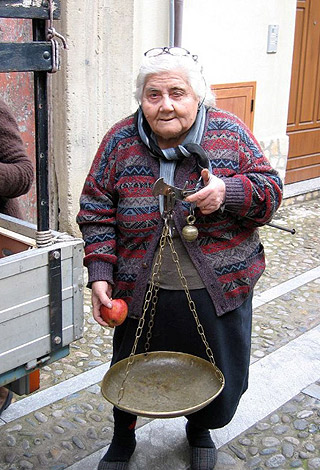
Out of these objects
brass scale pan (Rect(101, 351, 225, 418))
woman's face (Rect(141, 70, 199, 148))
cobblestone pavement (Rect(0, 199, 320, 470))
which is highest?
woman's face (Rect(141, 70, 199, 148))

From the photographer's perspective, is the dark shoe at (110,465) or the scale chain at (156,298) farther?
the dark shoe at (110,465)

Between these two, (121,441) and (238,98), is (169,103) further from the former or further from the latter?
(238,98)

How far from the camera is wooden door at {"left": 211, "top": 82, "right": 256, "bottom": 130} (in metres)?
5.91

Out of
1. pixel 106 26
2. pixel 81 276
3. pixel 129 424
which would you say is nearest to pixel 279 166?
pixel 106 26

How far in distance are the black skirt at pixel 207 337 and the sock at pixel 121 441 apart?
26 centimetres

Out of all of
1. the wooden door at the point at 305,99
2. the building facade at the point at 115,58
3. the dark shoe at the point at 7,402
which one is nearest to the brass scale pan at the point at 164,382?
the dark shoe at the point at 7,402

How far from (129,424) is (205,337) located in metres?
0.54

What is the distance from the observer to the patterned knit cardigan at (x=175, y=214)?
7.63ft

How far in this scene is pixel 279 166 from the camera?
6789mm

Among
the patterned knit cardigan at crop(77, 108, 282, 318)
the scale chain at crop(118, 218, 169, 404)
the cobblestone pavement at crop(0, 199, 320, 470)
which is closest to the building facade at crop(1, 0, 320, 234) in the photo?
the cobblestone pavement at crop(0, 199, 320, 470)

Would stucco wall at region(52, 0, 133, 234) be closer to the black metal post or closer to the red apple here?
the red apple

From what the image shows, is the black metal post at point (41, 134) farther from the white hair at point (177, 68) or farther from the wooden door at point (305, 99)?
the wooden door at point (305, 99)

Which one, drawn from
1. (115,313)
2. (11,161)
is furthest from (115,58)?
(115,313)

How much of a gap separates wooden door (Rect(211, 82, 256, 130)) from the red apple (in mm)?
3770
